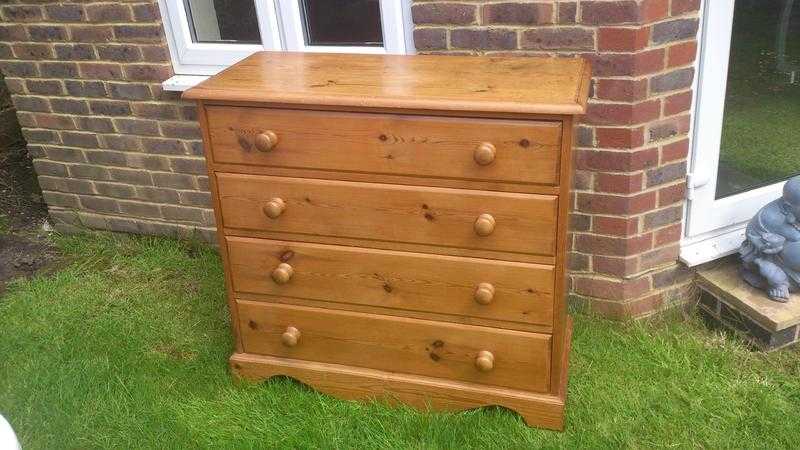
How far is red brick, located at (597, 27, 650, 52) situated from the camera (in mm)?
2580

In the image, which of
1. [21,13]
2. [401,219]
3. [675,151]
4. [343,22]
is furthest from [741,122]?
[21,13]

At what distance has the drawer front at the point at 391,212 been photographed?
2273 mm

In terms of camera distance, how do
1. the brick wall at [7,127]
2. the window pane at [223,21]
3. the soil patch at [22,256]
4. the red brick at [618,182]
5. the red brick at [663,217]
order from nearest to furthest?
the red brick at [618,182]
the red brick at [663,217]
the window pane at [223,21]
the soil patch at [22,256]
the brick wall at [7,127]

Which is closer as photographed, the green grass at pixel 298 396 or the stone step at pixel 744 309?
the green grass at pixel 298 396

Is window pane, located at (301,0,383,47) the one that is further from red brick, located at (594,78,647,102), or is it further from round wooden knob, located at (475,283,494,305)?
round wooden knob, located at (475,283,494,305)

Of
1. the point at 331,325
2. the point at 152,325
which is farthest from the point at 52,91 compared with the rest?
the point at 331,325

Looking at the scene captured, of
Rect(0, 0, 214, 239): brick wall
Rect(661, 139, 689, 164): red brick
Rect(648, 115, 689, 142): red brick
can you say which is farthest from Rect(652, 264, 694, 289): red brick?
Rect(0, 0, 214, 239): brick wall

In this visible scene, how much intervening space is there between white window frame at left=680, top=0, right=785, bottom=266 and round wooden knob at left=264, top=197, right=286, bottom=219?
5.24 ft

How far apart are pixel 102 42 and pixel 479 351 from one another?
2.33 meters

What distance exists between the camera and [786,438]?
247 centimetres

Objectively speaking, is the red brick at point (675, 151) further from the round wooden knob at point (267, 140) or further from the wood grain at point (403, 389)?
the round wooden knob at point (267, 140)

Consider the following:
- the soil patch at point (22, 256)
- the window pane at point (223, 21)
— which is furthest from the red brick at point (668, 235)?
the soil patch at point (22, 256)

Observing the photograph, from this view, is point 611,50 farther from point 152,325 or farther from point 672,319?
point 152,325

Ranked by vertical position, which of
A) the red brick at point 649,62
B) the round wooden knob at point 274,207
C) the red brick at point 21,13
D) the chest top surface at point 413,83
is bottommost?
the round wooden knob at point 274,207
